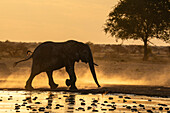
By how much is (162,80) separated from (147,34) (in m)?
25.7

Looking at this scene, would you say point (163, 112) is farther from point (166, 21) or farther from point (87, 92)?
point (166, 21)

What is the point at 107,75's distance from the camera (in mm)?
45594

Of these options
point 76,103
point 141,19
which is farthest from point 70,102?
point 141,19

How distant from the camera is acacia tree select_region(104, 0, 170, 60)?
6769cm

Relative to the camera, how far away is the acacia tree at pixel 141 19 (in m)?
67.7

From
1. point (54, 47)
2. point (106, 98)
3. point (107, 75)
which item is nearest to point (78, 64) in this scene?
point (107, 75)

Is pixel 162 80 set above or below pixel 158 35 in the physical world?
below

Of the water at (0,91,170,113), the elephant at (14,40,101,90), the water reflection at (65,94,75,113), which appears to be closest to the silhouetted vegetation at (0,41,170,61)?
the elephant at (14,40,101,90)

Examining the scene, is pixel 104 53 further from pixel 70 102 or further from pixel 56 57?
pixel 70 102

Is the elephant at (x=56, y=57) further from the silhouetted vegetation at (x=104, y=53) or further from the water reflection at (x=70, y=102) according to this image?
the silhouetted vegetation at (x=104, y=53)

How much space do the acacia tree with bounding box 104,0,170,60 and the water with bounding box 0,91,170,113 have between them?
135 ft

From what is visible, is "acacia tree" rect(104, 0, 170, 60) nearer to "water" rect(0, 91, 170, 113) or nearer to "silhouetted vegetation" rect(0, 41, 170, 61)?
"silhouetted vegetation" rect(0, 41, 170, 61)

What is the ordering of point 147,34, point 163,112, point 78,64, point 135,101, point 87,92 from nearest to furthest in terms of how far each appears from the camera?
1. point 163,112
2. point 135,101
3. point 87,92
4. point 78,64
5. point 147,34

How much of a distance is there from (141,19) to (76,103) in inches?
1848
